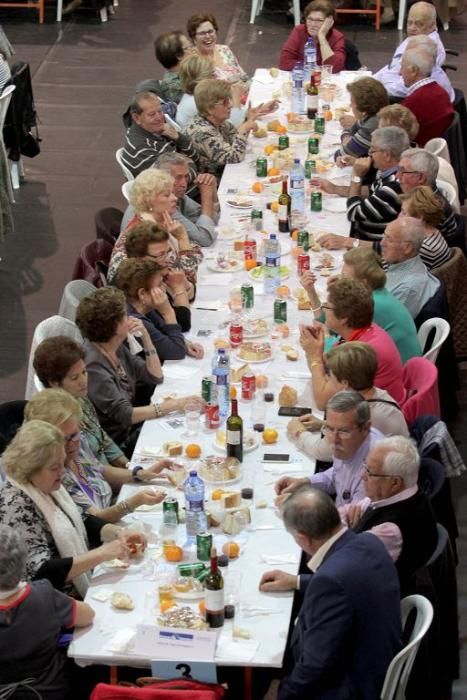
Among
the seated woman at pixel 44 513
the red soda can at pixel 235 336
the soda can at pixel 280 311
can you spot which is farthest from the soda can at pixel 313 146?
the seated woman at pixel 44 513

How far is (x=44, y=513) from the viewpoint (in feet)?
14.9

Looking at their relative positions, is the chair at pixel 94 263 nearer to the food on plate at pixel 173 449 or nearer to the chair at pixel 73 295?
the chair at pixel 73 295

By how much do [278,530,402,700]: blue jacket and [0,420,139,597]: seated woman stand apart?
86 centimetres

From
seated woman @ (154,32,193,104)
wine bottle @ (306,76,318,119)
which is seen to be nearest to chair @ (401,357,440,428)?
wine bottle @ (306,76,318,119)

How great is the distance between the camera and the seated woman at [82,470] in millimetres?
4809

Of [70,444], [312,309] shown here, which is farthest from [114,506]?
[312,309]

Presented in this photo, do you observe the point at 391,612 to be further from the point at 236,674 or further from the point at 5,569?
the point at 5,569

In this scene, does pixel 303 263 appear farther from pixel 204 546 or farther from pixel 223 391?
pixel 204 546

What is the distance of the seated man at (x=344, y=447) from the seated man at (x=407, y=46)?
4.71 meters

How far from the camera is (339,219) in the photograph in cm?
761

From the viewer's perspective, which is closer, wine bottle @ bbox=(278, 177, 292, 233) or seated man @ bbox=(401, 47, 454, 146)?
wine bottle @ bbox=(278, 177, 292, 233)

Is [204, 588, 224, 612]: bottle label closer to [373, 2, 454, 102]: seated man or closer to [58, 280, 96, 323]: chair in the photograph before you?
[58, 280, 96, 323]: chair

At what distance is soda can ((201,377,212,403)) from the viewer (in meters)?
5.57

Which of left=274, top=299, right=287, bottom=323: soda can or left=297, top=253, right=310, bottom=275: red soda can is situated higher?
left=274, top=299, right=287, bottom=323: soda can
